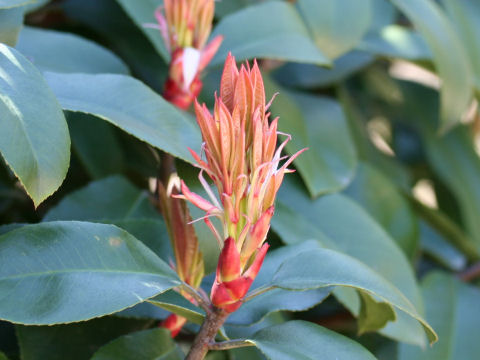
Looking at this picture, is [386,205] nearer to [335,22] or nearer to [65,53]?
[335,22]

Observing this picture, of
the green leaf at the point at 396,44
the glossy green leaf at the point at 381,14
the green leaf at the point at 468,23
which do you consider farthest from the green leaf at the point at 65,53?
the green leaf at the point at 468,23

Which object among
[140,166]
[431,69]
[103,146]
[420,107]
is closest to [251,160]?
[103,146]

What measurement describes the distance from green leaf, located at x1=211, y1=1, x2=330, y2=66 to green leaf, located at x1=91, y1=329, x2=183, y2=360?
0.99 feet

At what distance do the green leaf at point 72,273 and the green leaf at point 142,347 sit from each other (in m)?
0.08

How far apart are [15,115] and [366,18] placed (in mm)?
560

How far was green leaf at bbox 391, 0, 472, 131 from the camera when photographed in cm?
82

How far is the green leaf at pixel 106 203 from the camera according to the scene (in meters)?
0.63

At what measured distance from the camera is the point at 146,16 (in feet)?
2.37

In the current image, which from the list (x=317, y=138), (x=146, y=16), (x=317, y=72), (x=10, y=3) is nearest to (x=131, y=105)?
(x=10, y=3)

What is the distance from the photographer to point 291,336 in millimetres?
453

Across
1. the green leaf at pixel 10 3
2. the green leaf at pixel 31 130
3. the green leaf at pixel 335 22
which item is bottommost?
the green leaf at pixel 335 22

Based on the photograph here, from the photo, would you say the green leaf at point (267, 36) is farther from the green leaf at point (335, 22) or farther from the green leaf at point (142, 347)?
the green leaf at point (142, 347)

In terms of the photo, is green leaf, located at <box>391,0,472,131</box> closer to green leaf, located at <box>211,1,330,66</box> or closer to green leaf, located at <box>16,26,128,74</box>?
green leaf, located at <box>211,1,330,66</box>

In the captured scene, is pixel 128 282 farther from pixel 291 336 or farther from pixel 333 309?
pixel 333 309
